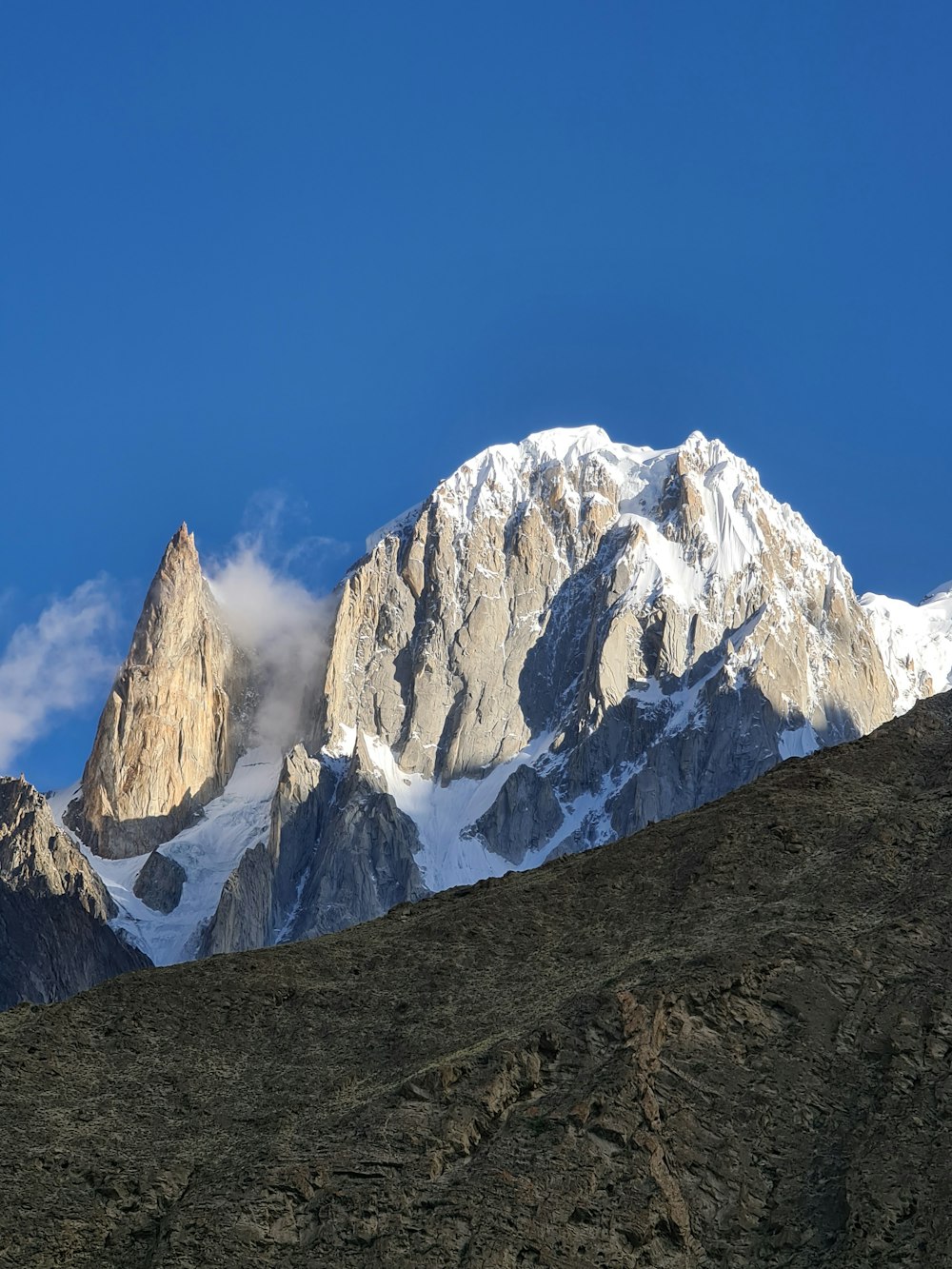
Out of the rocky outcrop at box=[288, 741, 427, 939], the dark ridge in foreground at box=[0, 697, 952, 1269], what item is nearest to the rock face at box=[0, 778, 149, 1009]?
the rocky outcrop at box=[288, 741, 427, 939]

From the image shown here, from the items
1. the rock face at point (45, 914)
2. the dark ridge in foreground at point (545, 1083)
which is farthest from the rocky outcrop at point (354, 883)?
the dark ridge in foreground at point (545, 1083)

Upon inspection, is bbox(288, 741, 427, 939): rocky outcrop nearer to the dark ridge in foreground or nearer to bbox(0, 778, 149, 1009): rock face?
bbox(0, 778, 149, 1009): rock face

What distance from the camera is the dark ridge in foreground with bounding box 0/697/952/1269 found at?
29.3m

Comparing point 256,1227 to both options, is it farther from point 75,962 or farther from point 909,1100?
point 75,962

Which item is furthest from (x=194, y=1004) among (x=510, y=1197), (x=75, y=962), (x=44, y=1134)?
(x=75, y=962)

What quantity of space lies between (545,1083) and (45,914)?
478 feet

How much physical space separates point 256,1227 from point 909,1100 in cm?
1075

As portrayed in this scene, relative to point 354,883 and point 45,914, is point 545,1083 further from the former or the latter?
point 354,883

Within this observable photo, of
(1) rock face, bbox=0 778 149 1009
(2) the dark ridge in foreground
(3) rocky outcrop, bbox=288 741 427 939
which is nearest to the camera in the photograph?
(2) the dark ridge in foreground

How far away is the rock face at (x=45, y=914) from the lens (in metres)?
162

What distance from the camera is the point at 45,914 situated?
17200 centimetres

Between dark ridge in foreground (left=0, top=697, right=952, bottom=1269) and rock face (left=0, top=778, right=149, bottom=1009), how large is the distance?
402 feet

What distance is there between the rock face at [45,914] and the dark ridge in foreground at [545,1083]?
4825 inches

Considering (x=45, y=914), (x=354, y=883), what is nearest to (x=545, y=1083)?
(x=45, y=914)
